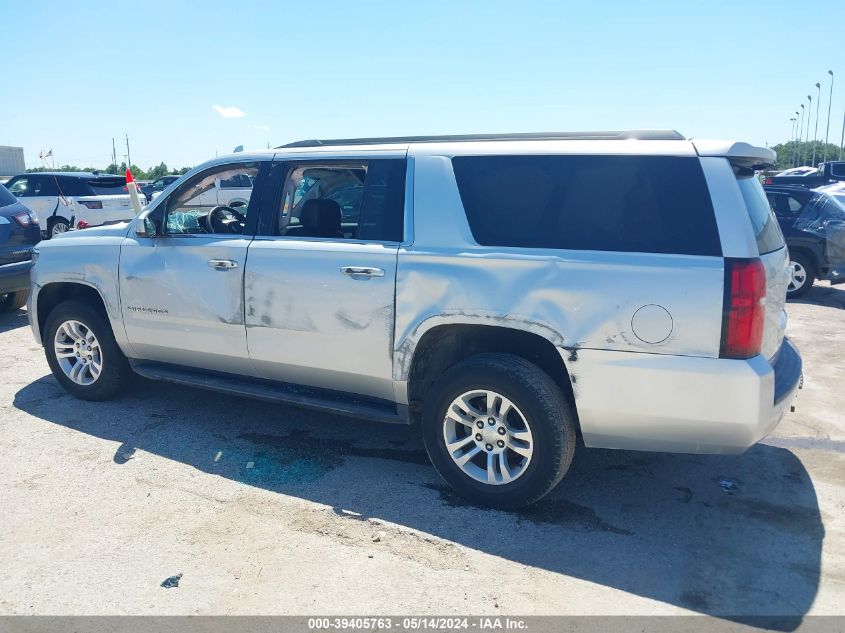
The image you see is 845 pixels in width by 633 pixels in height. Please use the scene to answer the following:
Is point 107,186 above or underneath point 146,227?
above

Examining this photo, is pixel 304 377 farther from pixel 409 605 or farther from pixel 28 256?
pixel 28 256

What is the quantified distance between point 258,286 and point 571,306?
207 centimetres

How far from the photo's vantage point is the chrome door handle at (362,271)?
162 inches

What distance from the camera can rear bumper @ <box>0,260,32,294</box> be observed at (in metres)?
8.16

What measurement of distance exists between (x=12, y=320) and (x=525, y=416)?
301 inches

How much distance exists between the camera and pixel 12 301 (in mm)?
9320

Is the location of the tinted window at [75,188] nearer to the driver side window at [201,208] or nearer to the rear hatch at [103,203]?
the rear hatch at [103,203]

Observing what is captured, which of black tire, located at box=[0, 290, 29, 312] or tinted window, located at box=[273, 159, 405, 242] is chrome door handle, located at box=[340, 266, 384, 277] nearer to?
tinted window, located at box=[273, 159, 405, 242]

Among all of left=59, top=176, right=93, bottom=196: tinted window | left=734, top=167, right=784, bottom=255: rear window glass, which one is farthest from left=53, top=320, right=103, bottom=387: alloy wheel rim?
left=59, top=176, right=93, bottom=196: tinted window

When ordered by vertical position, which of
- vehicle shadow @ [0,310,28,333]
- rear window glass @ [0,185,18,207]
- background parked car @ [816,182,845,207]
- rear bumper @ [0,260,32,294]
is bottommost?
vehicle shadow @ [0,310,28,333]

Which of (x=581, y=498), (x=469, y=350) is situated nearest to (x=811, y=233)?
(x=581, y=498)

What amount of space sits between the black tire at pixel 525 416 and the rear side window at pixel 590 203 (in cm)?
68

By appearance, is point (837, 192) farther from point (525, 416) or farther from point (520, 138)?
point (525, 416)

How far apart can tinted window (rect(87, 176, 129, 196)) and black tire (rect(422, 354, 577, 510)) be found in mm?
14171
